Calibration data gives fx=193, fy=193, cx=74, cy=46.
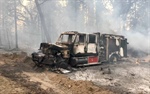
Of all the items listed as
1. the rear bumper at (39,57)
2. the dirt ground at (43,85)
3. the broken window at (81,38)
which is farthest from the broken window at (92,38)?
the dirt ground at (43,85)

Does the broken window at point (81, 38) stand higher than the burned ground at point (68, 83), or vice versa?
the broken window at point (81, 38)

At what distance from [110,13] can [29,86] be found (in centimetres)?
2345

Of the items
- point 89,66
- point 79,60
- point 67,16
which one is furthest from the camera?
point 67,16

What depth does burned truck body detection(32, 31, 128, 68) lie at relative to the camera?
11395 mm

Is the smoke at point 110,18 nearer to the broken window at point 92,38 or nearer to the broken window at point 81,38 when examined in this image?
the broken window at point 92,38

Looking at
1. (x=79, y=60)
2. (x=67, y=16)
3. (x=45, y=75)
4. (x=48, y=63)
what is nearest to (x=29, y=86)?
(x=45, y=75)

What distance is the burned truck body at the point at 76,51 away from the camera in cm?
1140

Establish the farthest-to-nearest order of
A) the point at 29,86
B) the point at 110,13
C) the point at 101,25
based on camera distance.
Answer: the point at 101,25 < the point at 110,13 < the point at 29,86

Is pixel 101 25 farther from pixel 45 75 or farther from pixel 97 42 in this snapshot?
pixel 45 75

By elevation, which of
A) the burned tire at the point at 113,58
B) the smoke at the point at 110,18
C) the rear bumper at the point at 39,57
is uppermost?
the smoke at the point at 110,18

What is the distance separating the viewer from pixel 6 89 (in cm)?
712

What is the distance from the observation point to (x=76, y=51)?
40.5ft

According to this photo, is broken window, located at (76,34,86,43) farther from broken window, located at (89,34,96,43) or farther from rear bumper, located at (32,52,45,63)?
rear bumper, located at (32,52,45,63)

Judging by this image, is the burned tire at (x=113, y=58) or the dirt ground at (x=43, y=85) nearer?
the dirt ground at (x=43, y=85)
